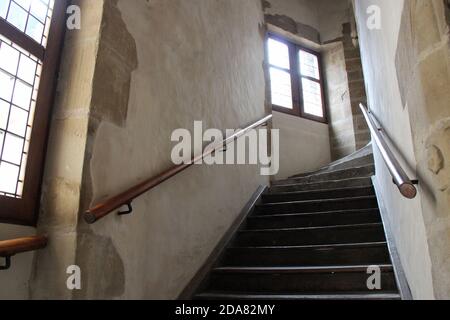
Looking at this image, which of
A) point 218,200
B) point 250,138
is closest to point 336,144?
point 250,138

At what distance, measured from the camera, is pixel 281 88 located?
5258mm

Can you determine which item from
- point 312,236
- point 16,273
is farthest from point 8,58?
point 312,236

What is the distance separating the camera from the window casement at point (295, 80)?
206 inches

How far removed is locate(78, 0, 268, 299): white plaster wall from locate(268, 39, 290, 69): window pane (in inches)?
79.1

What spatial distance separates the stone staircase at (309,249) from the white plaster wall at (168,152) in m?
0.22

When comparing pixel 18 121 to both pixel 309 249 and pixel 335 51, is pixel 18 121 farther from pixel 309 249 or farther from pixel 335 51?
pixel 335 51

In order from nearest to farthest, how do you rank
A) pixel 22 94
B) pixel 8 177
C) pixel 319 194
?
pixel 8 177
pixel 22 94
pixel 319 194

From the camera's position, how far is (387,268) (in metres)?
2.07

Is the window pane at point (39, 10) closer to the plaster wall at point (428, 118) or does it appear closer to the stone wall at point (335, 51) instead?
the plaster wall at point (428, 118)

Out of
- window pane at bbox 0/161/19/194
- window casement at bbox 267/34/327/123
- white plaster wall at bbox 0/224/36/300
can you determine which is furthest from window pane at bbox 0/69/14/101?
window casement at bbox 267/34/327/123

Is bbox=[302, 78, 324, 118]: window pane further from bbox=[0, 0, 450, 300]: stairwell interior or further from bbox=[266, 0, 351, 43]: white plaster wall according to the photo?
bbox=[0, 0, 450, 300]: stairwell interior

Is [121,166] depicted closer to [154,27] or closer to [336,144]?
[154,27]

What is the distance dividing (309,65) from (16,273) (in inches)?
201

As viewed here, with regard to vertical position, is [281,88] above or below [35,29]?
above
